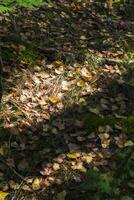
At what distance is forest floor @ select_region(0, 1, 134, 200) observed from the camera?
3.94m

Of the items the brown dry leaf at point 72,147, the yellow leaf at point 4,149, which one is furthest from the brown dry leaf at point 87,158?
the yellow leaf at point 4,149

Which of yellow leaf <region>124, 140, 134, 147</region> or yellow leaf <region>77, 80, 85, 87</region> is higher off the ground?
yellow leaf <region>77, 80, 85, 87</region>

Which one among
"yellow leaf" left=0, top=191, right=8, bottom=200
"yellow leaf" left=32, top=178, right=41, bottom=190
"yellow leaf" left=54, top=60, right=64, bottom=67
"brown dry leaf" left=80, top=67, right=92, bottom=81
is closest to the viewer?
"yellow leaf" left=0, top=191, right=8, bottom=200

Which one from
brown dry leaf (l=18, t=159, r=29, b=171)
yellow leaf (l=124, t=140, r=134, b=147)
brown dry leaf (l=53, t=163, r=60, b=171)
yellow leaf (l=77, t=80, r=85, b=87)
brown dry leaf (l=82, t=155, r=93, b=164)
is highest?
yellow leaf (l=77, t=80, r=85, b=87)

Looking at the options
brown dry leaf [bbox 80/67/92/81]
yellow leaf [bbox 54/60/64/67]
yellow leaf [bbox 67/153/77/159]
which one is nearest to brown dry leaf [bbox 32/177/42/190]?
yellow leaf [bbox 67/153/77/159]

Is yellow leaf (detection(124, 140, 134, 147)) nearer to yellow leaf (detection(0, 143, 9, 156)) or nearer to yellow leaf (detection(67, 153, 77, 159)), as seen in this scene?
yellow leaf (detection(67, 153, 77, 159))

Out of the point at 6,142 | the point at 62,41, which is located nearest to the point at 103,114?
the point at 6,142

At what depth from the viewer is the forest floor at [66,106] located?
12.9 ft

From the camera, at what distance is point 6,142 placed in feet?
14.2

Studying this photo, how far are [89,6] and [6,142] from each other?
3876 mm

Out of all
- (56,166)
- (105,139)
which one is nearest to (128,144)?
(105,139)

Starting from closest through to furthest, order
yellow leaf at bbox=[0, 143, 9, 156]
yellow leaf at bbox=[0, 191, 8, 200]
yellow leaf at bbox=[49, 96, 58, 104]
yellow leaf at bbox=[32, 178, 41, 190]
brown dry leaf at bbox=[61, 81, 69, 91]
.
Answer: yellow leaf at bbox=[0, 191, 8, 200] < yellow leaf at bbox=[32, 178, 41, 190] < yellow leaf at bbox=[0, 143, 9, 156] < yellow leaf at bbox=[49, 96, 58, 104] < brown dry leaf at bbox=[61, 81, 69, 91]

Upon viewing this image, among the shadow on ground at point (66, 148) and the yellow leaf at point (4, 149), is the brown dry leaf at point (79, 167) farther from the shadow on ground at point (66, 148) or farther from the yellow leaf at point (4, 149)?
the yellow leaf at point (4, 149)

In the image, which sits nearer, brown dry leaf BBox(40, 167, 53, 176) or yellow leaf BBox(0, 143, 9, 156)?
brown dry leaf BBox(40, 167, 53, 176)
